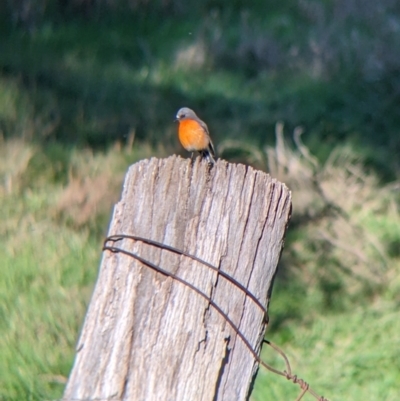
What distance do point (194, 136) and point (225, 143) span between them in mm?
3085

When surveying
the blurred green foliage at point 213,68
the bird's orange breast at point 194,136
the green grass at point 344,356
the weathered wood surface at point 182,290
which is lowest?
the weathered wood surface at point 182,290

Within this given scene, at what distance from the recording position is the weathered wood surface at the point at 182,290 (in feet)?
6.63

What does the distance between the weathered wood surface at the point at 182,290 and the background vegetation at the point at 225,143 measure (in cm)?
228

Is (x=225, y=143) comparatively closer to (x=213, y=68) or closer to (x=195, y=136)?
(x=213, y=68)

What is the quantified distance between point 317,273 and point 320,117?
10.4 ft

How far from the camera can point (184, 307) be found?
2.06 meters

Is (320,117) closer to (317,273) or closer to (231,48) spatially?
(231,48)

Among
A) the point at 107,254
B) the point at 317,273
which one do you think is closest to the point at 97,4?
the point at 317,273

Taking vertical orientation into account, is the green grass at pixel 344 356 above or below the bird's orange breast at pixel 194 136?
below

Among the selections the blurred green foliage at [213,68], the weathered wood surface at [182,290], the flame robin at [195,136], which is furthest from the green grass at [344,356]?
the weathered wood surface at [182,290]

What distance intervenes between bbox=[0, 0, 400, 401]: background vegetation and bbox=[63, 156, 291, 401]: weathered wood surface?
2.28 metres

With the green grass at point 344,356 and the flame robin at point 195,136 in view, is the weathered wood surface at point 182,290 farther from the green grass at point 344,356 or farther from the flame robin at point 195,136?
the green grass at point 344,356

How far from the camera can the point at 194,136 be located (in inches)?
182

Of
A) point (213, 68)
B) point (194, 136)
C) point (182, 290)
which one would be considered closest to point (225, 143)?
point (213, 68)
